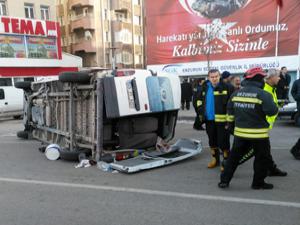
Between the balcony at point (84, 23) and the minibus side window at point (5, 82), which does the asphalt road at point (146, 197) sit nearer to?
the minibus side window at point (5, 82)

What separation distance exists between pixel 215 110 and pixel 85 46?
34.5 m

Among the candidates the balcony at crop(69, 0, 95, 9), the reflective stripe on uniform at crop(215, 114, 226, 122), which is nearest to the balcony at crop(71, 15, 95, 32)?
the balcony at crop(69, 0, 95, 9)

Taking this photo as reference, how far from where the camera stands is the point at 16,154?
304 inches

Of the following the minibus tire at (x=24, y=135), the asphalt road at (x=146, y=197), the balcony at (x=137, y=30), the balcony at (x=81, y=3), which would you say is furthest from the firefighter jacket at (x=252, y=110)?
the balcony at (x=137, y=30)

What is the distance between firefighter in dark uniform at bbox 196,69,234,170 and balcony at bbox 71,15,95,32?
33819 millimetres

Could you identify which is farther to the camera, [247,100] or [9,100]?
[9,100]

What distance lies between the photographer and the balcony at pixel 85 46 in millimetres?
38094

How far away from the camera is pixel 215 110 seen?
551 centimetres

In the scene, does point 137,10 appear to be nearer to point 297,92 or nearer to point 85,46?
point 85,46

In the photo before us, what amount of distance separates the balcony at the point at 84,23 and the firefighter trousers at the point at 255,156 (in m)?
35.3

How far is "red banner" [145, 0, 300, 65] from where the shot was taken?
18938 mm

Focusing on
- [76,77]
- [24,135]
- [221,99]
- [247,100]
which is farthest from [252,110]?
[24,135]

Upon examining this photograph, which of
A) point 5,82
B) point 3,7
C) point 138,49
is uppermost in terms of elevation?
point 3,7

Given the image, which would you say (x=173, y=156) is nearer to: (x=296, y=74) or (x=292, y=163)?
(x=292, y=163)
